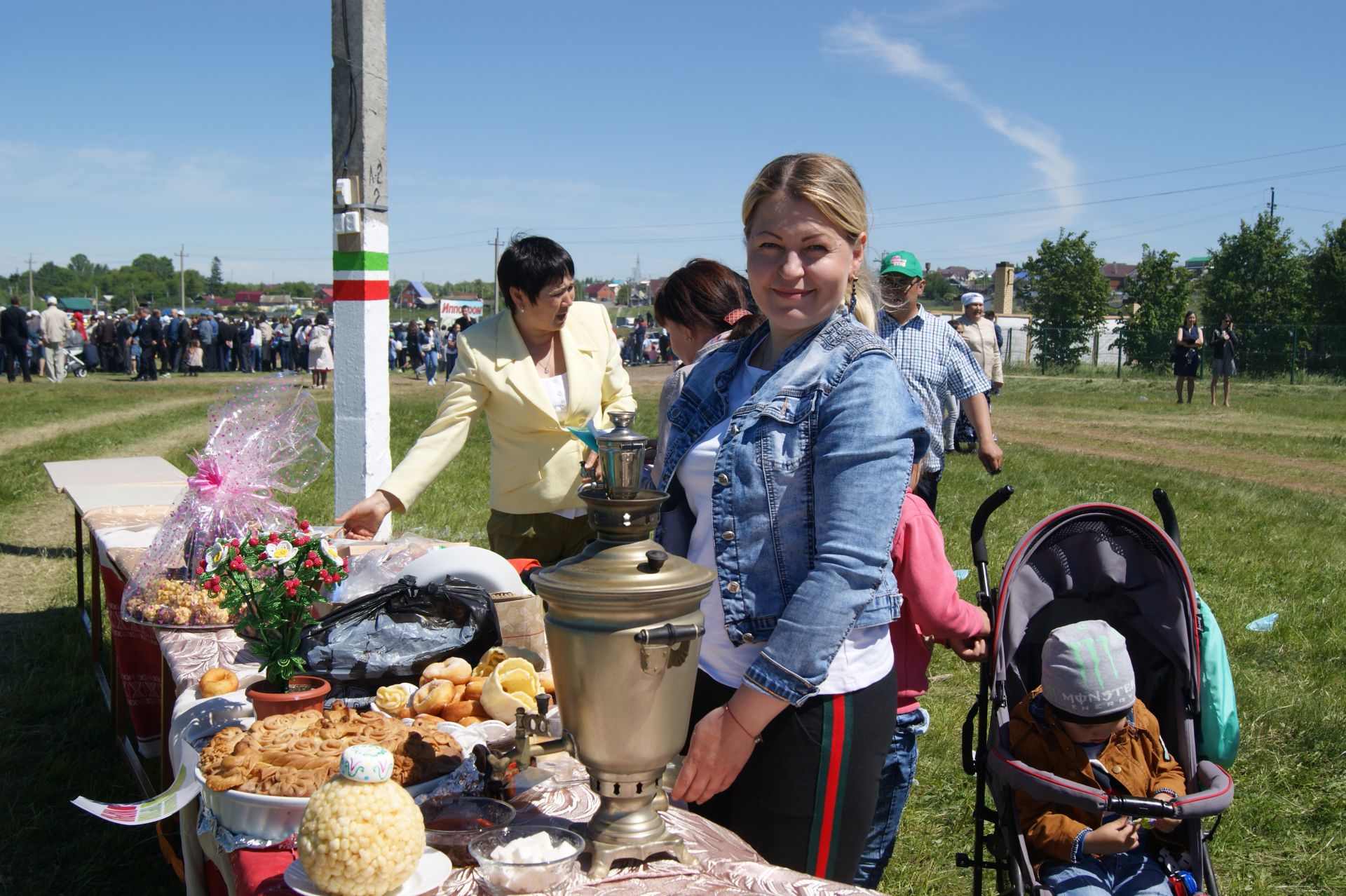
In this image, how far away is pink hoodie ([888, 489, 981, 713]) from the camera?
8.48ft

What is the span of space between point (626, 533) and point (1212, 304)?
49.3 metres

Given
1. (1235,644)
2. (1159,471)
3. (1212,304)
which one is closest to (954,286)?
(1212,304)

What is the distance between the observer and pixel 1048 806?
2.62m

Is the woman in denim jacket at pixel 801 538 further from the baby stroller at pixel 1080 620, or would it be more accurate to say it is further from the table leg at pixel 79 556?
the table leg at pixel 79 556

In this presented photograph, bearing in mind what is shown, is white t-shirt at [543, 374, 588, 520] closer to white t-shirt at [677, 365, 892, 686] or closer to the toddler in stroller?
the toddler in stroller

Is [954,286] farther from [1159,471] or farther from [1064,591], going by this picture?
[1064,591]

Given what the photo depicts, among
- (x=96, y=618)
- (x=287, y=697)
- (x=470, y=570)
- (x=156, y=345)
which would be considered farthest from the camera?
(x=156, y=345)

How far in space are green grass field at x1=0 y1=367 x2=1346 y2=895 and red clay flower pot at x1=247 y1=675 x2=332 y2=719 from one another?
1.71 metres

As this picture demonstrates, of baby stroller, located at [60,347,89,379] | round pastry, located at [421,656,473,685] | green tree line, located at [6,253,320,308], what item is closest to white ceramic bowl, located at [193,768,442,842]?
round pastry, located at [421,656,473,685]

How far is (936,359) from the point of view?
17.9 ft

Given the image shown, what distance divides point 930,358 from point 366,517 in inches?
130

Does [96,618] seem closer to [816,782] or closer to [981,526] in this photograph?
[981,526]

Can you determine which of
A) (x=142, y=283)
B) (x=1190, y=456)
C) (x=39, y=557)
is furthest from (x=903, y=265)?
(x=142, y=283)

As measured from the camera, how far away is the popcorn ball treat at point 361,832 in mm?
1486
